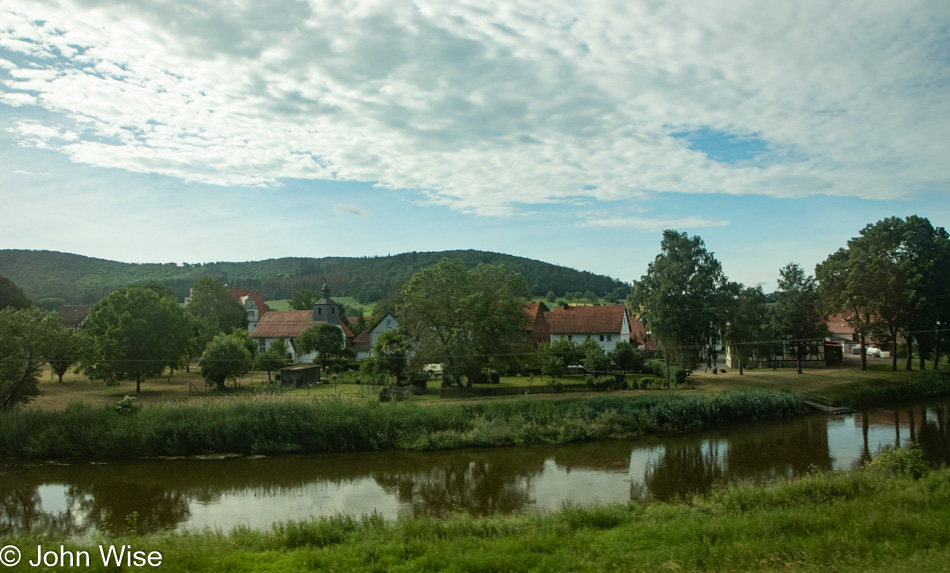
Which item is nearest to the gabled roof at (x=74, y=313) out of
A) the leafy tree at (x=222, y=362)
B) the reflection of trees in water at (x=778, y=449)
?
the leafy tree at (x=222, y=362)

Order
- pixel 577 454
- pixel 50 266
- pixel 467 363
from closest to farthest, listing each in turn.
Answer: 1. pixel 577 454
2. pixel 467 363
3. pixel 50 266

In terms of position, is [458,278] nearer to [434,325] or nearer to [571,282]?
[434,325]

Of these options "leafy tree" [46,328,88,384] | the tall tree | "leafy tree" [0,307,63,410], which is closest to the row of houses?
the tall tree

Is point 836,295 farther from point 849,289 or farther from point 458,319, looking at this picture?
point 458,319

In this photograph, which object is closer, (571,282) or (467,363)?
(467,363)

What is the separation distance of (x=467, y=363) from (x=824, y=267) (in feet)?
86.8

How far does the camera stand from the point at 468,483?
19594mm

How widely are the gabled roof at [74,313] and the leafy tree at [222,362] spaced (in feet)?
124

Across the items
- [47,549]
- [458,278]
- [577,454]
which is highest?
[458,278]

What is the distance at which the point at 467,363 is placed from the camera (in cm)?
3428

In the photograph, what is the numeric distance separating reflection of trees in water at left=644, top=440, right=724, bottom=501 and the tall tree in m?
14.4

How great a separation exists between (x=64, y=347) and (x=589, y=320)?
36.3 m

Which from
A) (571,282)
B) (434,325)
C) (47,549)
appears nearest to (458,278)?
(434,325)

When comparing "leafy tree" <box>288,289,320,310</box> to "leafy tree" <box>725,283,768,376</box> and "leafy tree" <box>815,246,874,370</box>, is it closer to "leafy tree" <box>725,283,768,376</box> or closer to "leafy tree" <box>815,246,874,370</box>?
"leafy tree" <box>725,283,768,376</box>
